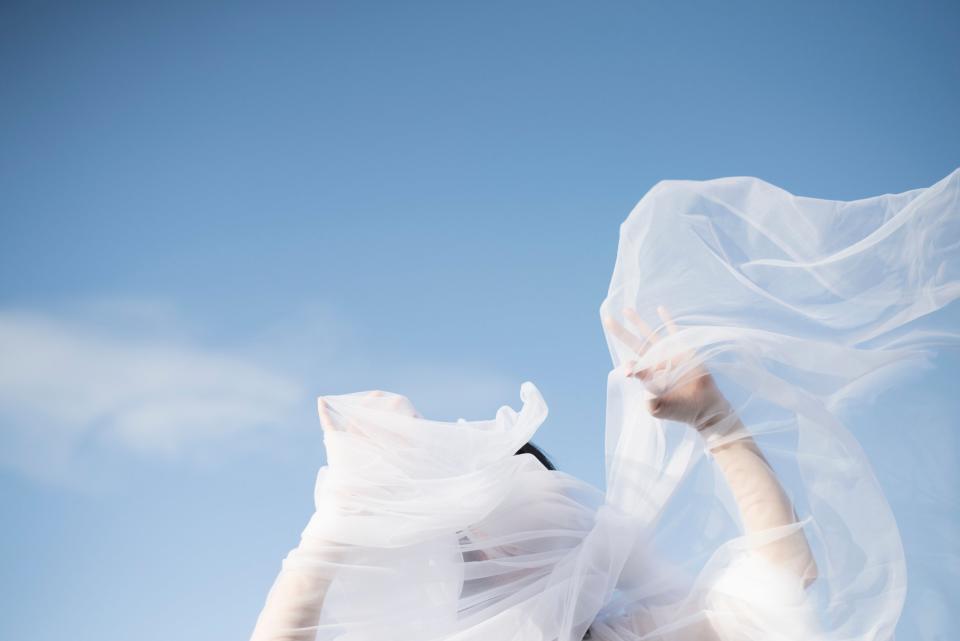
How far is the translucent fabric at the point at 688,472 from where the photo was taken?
277 cm

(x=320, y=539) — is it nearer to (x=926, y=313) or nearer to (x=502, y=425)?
(x=502, y=425)

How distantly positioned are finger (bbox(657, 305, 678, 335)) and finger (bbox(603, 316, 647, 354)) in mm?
105

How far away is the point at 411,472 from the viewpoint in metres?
2.94

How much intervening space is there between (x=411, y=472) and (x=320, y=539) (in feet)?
1.27

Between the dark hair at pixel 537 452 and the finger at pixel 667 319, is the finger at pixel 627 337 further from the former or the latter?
the dark hair at pixel 537 452

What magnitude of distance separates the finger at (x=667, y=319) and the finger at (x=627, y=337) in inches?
4.1

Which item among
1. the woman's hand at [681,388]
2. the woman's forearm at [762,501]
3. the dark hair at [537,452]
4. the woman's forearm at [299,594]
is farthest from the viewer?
the dark hair at [537,452]

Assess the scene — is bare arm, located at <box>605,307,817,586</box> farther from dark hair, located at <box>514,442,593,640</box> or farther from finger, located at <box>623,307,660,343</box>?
dark hair, located at <box>514,442,593,640</box>

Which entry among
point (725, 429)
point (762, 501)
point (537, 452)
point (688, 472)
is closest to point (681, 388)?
point (725, 429)

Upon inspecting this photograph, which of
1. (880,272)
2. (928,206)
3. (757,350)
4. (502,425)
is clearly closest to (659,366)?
(757,350)

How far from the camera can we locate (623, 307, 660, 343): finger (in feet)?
9.93

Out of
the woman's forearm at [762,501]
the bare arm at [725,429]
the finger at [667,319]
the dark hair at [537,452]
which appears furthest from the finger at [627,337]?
the dark hair at [537,452]

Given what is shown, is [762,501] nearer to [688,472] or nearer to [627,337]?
[688,472]

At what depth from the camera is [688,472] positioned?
10.0ft
